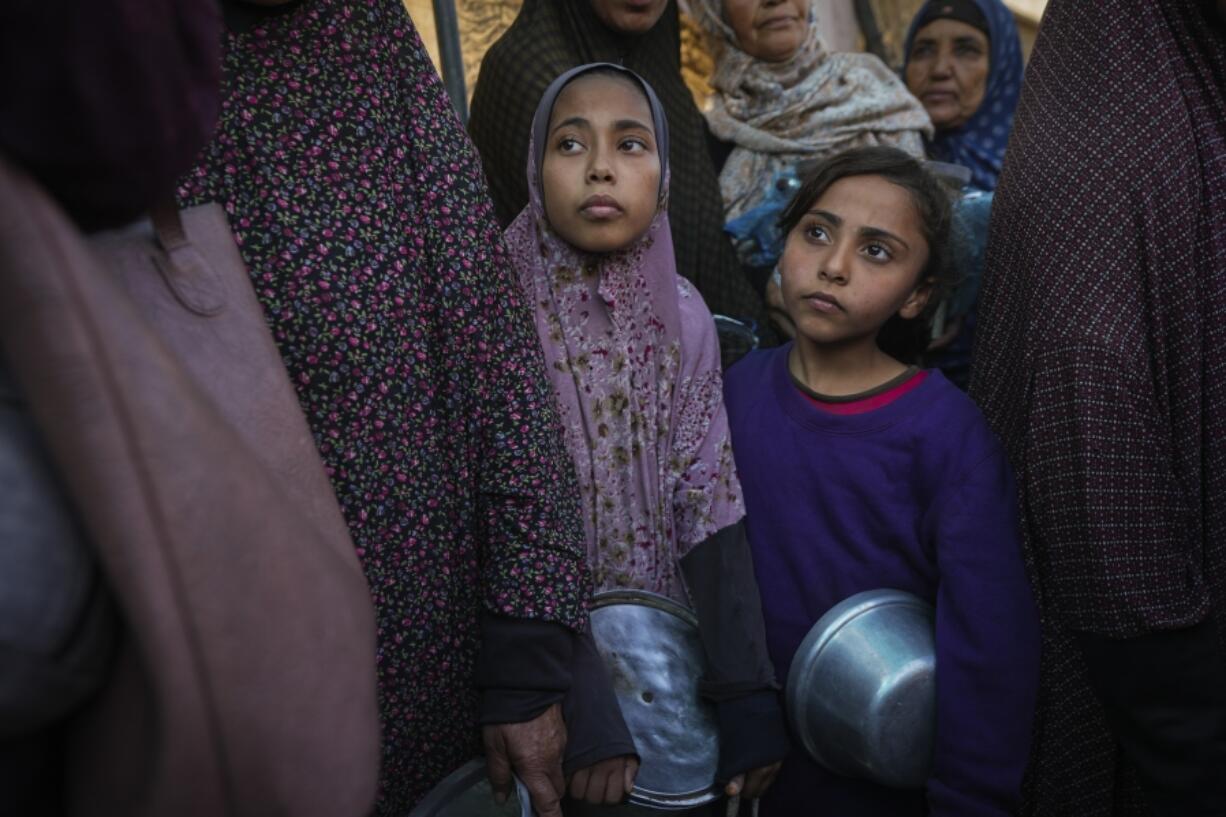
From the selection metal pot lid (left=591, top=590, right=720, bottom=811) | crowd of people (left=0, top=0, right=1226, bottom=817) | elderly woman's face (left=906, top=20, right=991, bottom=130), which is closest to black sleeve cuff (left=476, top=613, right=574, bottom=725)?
crowd of people (left=0, top=0, right=1226, bottom=817)

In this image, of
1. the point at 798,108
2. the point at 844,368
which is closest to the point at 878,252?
the point at 844,368

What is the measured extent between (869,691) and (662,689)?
360 mm

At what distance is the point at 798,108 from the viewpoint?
299cm

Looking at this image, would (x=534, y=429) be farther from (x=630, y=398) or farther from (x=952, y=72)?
(x=952, y=72)

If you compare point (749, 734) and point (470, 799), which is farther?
point (749, 734)

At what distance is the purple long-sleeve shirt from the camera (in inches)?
65.5

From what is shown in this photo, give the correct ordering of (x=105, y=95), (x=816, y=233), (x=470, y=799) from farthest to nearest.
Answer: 1. (x=816, y=233)
2. (x=470, y=799)
3. (x=105, y=95)

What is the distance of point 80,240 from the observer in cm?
62

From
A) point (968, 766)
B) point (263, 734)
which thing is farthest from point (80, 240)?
point (968, 766)

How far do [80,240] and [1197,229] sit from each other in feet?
5.49

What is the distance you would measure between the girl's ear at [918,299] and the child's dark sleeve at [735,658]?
66 centimetres

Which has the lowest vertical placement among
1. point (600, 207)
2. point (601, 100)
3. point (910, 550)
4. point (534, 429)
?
point (910, 550)

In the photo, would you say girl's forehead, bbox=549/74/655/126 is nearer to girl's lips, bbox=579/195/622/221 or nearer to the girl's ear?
girl's lips, bbox=579/195/622/221

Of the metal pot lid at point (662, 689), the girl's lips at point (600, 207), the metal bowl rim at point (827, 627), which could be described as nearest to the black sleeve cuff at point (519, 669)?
the metal pot lid at point (662, 689)
